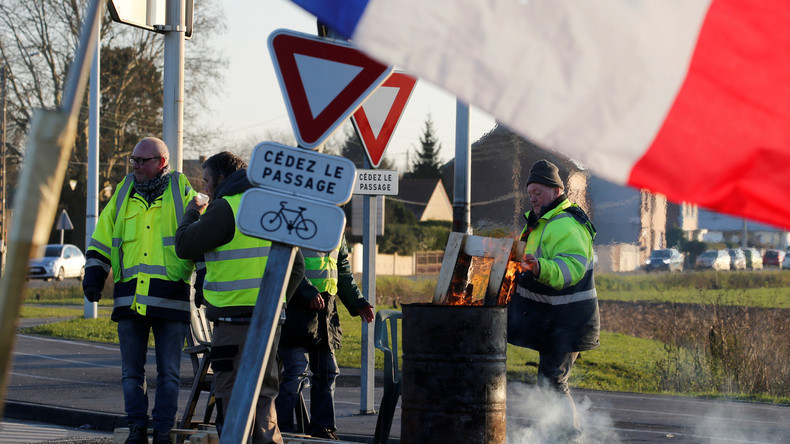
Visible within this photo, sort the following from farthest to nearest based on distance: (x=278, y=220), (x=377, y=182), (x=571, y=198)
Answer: (x=571, y=198) < (x=377, y=182) < (x=278, y=220)

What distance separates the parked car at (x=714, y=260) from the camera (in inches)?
519

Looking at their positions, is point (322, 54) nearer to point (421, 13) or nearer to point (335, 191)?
point (335, 191)

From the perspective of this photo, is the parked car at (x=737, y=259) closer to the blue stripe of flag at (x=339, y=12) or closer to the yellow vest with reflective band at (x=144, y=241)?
the yellow vest with reflective band at (x=144, y=241)

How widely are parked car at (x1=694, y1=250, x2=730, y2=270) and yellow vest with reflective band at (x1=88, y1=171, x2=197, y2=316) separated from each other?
8171mm

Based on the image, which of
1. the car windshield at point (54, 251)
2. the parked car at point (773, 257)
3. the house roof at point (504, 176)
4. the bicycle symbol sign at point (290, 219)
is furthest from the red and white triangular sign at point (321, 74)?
the car windshield at point (54, 251)

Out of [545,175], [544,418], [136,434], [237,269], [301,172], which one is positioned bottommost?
[136,434]

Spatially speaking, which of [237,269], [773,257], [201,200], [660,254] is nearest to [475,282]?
[237,269]

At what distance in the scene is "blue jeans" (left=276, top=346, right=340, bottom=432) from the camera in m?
7.53

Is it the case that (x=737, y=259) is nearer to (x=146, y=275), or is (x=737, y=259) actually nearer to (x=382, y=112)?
(x=382, y=112)

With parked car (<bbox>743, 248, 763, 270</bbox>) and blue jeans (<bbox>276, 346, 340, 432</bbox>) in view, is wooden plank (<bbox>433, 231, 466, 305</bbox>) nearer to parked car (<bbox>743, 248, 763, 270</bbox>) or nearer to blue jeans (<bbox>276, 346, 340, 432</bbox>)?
blue jeans (<bbox>276, 346, 340, 432</bbox>)

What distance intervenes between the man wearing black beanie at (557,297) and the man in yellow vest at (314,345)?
Answer: 4.95ft

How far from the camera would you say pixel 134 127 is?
4403cm

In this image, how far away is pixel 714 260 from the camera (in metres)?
13.4

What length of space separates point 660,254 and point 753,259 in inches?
52.5
